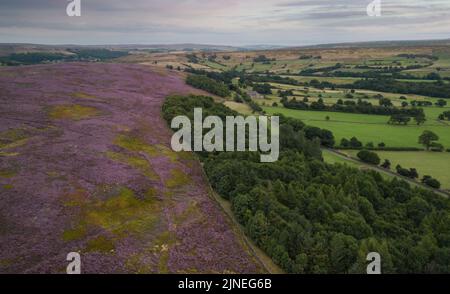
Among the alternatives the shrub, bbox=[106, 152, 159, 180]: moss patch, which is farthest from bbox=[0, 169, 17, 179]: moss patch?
the shrub

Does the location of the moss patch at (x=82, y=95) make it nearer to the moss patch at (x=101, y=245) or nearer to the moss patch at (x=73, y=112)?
the moss patch at (x=73, y=112)

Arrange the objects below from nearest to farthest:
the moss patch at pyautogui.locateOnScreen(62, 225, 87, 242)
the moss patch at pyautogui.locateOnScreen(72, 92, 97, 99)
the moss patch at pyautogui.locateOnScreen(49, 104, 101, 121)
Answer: the moss patch at pyautogui.locateOnScreen(62, 225, 87, 242), the moss patch at pyautogui.locateOnScreen(49, 104, 101, 121), the moss patch at pyautogui.locateOnScreen(72, 92, 97, 99)

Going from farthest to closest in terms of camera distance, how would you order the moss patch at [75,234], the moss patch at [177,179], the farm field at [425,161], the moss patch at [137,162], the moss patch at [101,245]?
the farm field at [425,161], the moss patch at [137,162], the moss patch at [177,179], the moss patch at [75,234], the moss patch at [101,245]

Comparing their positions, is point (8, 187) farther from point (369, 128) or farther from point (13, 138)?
point (369, 128)

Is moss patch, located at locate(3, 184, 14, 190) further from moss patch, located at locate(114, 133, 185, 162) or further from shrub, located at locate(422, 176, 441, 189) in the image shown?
shrub, located at locate(422, 176, 441, 189)

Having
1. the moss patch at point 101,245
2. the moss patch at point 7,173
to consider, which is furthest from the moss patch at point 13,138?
the moss patch at point 101,245

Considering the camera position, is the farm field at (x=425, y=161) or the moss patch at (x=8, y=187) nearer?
the moss patch at (x=8, y=187)
